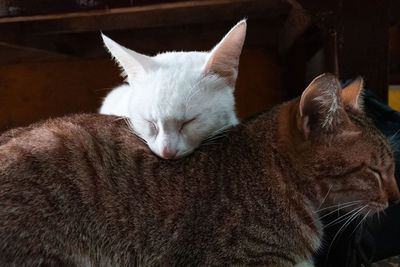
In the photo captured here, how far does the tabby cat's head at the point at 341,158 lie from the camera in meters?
1.04

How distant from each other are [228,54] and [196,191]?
1.61 feet

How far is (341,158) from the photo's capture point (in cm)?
105

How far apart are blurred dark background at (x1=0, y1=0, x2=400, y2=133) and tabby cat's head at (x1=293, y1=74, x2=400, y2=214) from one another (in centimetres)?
70

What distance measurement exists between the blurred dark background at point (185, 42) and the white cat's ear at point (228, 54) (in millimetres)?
449

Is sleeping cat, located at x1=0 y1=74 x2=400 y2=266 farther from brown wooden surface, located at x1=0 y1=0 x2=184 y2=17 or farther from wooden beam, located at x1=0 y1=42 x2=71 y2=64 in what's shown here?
wooden beam, located at x1=0 y1=42 x2=71 y2=64

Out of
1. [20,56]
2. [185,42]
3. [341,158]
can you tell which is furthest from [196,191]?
[20,56]

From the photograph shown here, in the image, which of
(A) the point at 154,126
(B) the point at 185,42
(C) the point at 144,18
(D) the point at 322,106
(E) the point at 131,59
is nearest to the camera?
(D) the point at 322,106

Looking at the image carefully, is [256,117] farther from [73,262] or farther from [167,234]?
[73,262]

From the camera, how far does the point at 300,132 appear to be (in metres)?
1.07

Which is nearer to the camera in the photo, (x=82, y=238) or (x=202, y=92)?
(x=82, y=238)

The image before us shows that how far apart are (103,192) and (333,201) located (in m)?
0.63

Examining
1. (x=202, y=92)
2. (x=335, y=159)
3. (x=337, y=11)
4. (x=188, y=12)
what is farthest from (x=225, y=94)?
(x=188, y=12)

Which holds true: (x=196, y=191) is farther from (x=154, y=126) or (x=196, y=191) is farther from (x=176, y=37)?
(x=176, y=37)

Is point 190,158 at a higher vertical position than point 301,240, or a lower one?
higher
